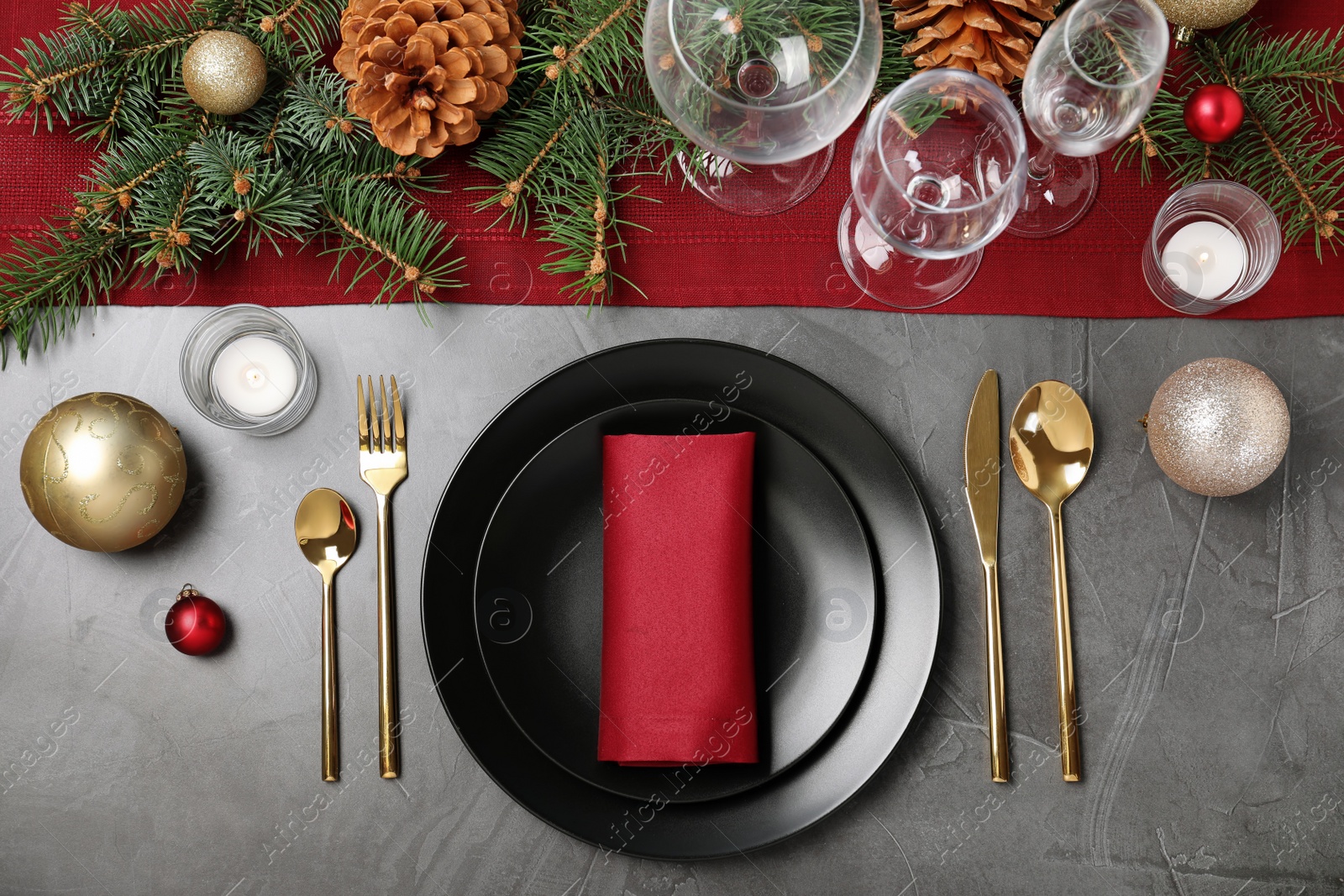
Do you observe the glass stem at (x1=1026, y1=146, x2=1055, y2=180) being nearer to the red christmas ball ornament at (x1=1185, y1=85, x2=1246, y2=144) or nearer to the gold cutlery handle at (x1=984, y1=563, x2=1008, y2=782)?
the red christmas ball ornament at (x1=1185, y1=85, x2=1246, y2=144)

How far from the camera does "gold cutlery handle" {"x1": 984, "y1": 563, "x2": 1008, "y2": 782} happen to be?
553 mm

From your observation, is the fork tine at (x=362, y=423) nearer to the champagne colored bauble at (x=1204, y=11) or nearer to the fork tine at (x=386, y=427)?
the fork tine at (x=386, y=427)

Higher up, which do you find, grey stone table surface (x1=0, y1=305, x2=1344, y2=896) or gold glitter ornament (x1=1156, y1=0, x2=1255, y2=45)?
gold glitter ornament (x1=1156, y1=0, x2=1255, y2=45)

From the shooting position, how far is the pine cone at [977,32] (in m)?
0.53

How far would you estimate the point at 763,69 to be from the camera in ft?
1.57

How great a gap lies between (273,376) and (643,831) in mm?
404

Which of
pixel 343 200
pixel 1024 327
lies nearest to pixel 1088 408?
pixel 1024 327

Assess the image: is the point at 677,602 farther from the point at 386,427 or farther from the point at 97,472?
the point at 97,472

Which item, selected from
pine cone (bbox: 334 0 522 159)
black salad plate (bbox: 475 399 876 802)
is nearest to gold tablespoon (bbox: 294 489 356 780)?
black salad plate (bbox: 475 399 876 802)

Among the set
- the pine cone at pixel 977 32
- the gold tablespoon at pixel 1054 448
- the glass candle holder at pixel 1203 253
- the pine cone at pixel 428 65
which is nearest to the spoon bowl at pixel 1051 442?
the gold tablespoon at pixel 1054 448

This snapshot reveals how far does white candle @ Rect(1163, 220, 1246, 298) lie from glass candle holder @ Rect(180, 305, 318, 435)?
24.9 inches

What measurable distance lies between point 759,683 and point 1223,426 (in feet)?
1.14

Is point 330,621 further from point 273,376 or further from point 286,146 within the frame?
point 286,146

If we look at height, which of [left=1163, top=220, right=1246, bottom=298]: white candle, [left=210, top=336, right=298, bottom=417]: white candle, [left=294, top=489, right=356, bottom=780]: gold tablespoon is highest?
[left=1163, top=220, right=1246, bottom=298]: white candle
